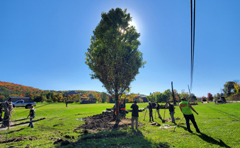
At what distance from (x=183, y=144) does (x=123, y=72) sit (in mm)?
8536

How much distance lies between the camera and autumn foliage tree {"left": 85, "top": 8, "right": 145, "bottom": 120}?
1280cm

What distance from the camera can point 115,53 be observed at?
12695 millimetres

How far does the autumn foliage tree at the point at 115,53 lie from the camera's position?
12797mm

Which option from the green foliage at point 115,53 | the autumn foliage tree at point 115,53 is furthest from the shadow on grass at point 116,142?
the green foliage at point 115,53

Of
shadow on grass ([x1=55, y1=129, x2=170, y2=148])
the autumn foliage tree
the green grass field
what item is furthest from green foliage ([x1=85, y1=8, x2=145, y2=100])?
shadow on grass ([x1=55, y1=129, x2=170, y2=148])

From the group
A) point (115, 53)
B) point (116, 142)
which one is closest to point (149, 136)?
point (116, 142)

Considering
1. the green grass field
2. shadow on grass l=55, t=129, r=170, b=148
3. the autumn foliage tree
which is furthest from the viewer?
the autumn foliage tree

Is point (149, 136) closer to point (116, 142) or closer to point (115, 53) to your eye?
point (116, 142)

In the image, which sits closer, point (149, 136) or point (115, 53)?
point (149, 136)

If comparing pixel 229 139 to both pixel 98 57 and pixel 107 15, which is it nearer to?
pixel 98 57

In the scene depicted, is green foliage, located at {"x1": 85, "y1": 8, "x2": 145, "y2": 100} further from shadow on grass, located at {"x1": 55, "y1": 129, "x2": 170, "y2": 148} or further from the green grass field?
shadow on grass, located at {"x1": 55, "y1": 129, "x2": 170, "y2": 148}

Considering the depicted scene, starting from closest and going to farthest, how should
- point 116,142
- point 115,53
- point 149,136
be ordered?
1. point 116,142
2. point 149,136
3. point 115,53

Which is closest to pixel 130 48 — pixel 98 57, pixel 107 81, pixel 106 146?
pixel 98 57

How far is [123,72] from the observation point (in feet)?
42.4
